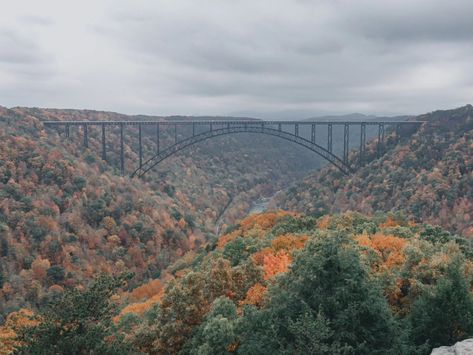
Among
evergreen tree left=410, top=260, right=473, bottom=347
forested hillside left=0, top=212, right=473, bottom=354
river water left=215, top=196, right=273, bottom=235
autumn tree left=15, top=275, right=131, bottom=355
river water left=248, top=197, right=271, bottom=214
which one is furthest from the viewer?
river water left=248, top=197, right=271, bottom=214

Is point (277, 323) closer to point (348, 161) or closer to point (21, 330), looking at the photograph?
point (21, 330)

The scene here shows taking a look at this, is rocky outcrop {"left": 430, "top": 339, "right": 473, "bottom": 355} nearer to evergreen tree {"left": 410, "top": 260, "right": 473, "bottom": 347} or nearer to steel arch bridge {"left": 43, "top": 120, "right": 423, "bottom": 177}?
evergreen tree {"left": 410, "top": 260, "right": 473, "bottom": 347}

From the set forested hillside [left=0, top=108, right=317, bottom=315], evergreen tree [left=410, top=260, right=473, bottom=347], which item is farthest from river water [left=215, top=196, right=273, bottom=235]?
evergreen tree [left=410, top=260, right=473, bottom=347]

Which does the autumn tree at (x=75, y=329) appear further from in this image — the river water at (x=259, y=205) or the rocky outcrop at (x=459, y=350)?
the river water at (x=259, y=205)

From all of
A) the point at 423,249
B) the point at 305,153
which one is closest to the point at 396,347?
the point at 423,249

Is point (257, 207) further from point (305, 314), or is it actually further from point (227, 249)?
point (305, 314)
